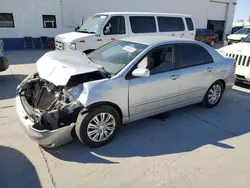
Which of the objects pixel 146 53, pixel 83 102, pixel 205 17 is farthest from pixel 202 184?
pixel 205 17

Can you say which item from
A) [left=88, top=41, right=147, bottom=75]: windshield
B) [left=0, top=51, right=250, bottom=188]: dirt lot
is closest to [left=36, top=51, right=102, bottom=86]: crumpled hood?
[left=88, top=41, right=147, bottom=75]: windshield

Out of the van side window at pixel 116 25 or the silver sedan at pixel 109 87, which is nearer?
the silver sedan at pixel 109 87

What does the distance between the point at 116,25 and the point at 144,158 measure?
19.7 feet

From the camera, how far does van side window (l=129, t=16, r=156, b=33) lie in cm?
825

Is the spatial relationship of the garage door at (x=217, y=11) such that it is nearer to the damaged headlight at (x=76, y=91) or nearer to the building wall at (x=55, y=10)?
the building wall at (x=55, y=10)

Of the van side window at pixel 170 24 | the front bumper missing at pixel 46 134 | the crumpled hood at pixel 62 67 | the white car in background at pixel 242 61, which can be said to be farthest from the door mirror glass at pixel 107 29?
the front bumper missing at pixel 46 134

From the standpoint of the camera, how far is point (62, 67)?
10.5 ft

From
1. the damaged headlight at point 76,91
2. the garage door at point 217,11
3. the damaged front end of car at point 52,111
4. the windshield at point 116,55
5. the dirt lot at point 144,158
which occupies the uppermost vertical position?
the garage door at point 217,11

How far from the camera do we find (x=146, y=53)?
140 inches

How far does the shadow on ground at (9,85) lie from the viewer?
5.32 meters

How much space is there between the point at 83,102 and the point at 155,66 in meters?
1.43

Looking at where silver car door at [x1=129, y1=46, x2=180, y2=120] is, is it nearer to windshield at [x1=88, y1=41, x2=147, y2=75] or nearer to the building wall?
windshield at [x1=88, y1=41, x2=147, y2=75]

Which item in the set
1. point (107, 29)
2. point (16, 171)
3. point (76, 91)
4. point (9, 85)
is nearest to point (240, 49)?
point (107, 29)

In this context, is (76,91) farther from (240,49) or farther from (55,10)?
(55,10)
